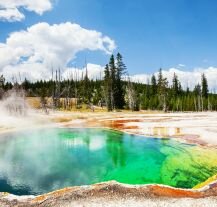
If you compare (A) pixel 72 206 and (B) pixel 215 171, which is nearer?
(A) pixel 72 206

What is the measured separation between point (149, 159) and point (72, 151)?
348 inches

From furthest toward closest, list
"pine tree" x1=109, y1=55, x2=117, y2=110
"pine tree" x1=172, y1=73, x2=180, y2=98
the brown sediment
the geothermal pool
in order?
"pine tree" x1=172, y1=73, x2=180, y2=98, "pine tree" x1=109, y1=55, x2=117, y2=110, the geothermal pool, the brown sediment

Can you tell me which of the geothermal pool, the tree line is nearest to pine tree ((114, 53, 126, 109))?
the tree line

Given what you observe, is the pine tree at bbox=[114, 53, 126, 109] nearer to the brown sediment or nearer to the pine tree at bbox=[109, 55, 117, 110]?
the pine tree at bbox=[109, 55, 117, 110]

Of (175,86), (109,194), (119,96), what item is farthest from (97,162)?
(175,86)

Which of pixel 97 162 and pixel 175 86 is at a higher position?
pixel 175 86

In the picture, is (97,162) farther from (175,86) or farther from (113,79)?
(175,86)

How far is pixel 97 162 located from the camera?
1063 inches

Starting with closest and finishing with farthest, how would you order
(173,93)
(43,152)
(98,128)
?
1. (43,152)
2. (98,128)
3. (173,93)

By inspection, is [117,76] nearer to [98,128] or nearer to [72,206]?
[98,128]

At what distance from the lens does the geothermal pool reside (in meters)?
21.3

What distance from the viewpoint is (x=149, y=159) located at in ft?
92.7

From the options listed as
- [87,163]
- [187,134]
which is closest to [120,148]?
[87,163]

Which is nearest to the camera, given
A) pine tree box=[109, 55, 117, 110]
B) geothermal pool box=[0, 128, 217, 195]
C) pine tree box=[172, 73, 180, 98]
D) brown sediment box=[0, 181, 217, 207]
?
brown sediment box=[0, 181, 217, 207]
